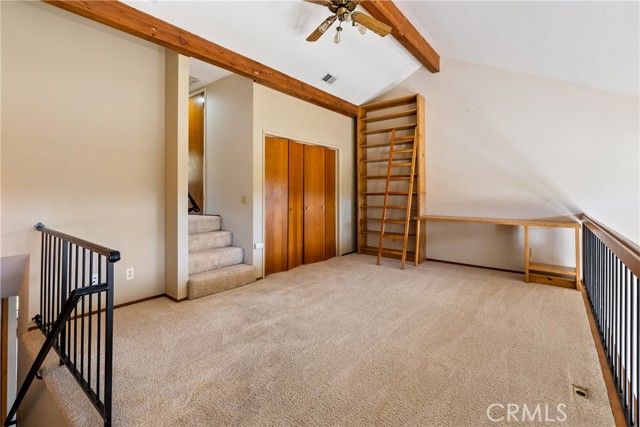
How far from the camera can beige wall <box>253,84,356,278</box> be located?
384 cm

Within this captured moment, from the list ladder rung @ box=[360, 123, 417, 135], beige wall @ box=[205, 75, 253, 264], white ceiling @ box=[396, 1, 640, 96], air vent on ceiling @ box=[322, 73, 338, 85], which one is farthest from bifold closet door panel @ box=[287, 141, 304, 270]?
white ceiling @ box=[396, 1, 640, 96]

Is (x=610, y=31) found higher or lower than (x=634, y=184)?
higher

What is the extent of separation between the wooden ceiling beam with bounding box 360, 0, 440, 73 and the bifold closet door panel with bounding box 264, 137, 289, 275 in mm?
1942

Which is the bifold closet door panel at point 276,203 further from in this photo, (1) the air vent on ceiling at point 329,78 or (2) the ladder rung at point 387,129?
(2) the ladder rung at point 387,129

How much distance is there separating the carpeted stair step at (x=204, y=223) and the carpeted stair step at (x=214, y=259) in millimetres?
377

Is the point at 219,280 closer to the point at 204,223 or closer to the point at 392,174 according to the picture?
the point at 204,223

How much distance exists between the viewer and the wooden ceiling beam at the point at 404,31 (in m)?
3.03

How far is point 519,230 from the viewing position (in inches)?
162

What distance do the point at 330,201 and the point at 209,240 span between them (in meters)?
2.18

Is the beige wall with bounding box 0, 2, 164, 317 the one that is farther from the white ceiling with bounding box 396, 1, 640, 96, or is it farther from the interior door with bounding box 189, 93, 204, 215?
the white ceiling with bounding box 396, 1, 640, 96

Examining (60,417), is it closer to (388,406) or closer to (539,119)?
(388,406)

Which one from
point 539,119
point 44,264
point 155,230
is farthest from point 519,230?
point 44,264

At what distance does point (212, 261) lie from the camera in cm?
354

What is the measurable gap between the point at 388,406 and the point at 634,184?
13.2 feet
